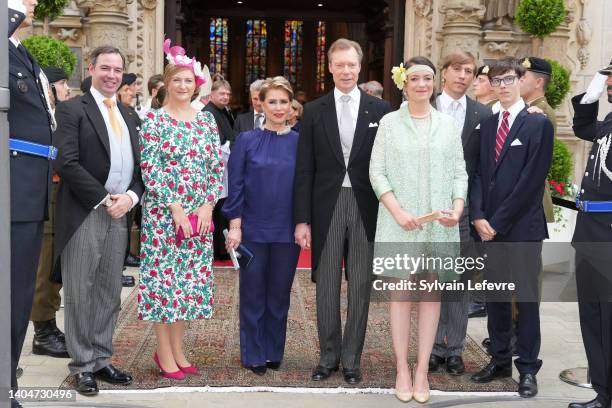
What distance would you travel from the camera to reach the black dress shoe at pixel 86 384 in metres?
4.84

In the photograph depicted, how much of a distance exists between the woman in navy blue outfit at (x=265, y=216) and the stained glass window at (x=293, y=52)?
25373 millimetres

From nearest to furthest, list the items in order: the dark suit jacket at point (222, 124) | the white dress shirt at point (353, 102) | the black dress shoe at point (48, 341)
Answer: the white dress shirt at point (353, 102) < the black dress shoe at point (48, 341) < the dark suit jacket at point (222, 124)

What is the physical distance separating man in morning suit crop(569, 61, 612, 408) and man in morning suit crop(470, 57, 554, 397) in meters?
0.31

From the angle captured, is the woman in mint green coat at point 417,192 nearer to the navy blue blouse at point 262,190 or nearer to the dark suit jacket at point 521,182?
the dark suit jacket at point 521,182

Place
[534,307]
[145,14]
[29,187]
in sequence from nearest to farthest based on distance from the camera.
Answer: [29,187], [534,307], [145,14]

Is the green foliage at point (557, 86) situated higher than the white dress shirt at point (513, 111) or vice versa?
the green foliage at point (557, 86)

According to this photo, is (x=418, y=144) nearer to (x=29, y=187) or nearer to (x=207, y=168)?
(x=207, y=168)

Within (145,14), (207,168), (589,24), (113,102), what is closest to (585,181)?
(207,168)

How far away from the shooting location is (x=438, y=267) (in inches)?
194

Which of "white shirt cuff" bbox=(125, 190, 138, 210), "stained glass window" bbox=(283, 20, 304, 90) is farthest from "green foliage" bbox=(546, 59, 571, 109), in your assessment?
"stained glass window" bbox=(283, 20, 304, 90)

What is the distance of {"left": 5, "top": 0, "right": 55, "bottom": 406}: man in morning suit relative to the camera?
13.6 feet

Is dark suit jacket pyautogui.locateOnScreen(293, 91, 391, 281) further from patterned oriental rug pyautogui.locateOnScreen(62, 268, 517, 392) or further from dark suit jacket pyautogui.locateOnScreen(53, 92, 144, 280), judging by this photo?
dark suit jacket pyautogui.locateOnScreen(53, 92, 144, 280)

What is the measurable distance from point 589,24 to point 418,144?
6.95 m

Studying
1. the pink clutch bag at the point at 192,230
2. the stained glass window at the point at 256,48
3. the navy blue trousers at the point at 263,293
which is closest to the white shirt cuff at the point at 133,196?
A: the pink clutch bag at the point at 192,230
